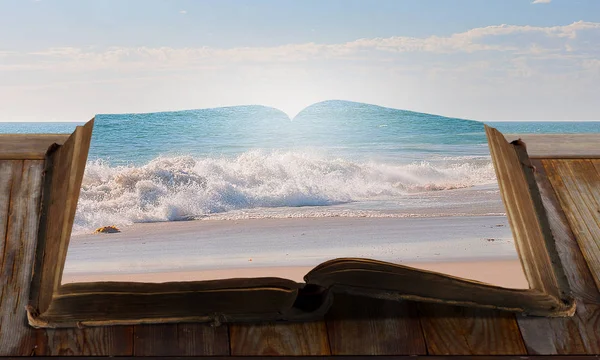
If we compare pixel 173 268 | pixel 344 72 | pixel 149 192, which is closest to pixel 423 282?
pixel 173 268

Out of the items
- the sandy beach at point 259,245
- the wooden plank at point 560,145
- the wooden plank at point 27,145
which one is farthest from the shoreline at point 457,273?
the wooden plank at point 27,145

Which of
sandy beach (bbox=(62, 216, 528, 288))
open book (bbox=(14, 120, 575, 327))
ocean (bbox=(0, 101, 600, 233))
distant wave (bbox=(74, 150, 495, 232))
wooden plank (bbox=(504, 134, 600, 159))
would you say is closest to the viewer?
open book (bbox=(14, 120, 575, 327))

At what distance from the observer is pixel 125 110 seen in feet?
35.8

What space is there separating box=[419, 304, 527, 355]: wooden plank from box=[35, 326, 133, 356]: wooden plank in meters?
0.51

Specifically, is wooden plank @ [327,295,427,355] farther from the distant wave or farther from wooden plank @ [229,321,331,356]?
the distant wave

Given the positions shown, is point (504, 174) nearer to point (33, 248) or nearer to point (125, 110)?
point (33, 248)

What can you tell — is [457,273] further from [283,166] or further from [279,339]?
[283,166]

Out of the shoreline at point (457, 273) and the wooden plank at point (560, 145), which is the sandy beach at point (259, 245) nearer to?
the shoreline at point (457, 273)

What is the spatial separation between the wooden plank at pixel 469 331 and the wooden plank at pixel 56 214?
25.8 inches

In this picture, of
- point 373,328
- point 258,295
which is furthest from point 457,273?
point 258,295

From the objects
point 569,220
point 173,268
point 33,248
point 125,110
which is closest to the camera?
point 33,248

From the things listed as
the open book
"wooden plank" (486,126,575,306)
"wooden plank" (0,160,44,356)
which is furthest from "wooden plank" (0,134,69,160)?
"wooden plank" (486,126,575,306)

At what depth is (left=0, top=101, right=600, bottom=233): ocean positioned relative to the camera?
6973mm

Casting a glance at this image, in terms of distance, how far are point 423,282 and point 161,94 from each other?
34.4ft
